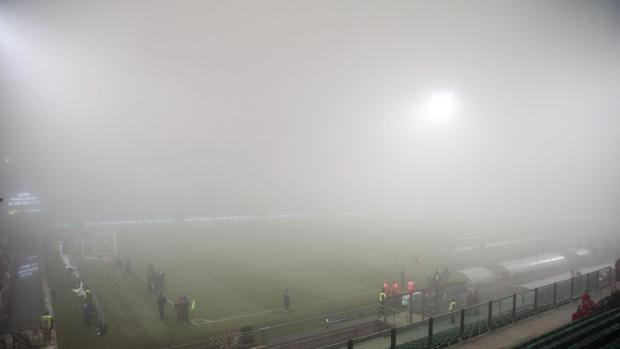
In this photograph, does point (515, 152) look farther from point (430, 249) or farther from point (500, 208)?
point (430, 249)

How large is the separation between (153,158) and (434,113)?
221ft

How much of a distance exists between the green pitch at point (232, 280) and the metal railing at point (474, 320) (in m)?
7.21

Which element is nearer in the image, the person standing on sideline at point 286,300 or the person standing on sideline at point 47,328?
the person standing on sideline at point 47,328

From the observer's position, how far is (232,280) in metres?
26.4

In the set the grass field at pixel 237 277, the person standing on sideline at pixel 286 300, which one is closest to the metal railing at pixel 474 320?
the person standing on sideline at pixel 286 300

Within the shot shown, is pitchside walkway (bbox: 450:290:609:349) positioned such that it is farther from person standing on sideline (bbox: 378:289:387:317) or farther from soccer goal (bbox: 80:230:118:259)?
soccer goal (bbox: 80:230:118:259)

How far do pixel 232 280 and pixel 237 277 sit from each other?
2.74ft

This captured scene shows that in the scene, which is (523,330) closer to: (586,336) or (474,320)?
(474,320)

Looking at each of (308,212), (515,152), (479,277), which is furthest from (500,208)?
(479,277)

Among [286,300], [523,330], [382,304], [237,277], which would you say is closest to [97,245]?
[237,277]

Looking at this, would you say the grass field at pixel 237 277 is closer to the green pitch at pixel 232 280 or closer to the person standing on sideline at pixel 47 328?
the green pitch at pixel 232 280

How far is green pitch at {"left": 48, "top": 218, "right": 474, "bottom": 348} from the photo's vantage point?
57.6 feet

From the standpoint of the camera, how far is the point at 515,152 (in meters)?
90.0

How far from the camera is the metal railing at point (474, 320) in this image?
998cm
